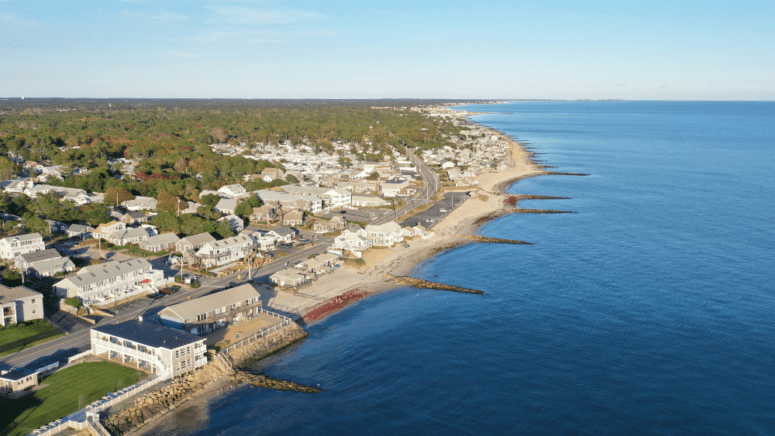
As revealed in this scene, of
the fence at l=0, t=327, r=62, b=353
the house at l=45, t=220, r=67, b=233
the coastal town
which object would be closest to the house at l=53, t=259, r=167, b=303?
the coastal town

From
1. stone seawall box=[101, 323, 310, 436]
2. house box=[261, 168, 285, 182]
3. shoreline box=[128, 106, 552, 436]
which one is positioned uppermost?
house box=[261, 168, 285, 182]

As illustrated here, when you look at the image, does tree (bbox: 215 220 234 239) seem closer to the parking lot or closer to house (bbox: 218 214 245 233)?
house (bbox: 218 214 245 233)

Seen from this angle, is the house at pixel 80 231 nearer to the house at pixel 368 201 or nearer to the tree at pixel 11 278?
the tree at pixel 11 278

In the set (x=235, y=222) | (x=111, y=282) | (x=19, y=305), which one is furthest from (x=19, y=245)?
(x=235, y=222)

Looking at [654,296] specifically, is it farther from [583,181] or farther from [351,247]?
[583,181]

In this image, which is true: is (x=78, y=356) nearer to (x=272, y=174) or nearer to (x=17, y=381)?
(x=17, y=381)
